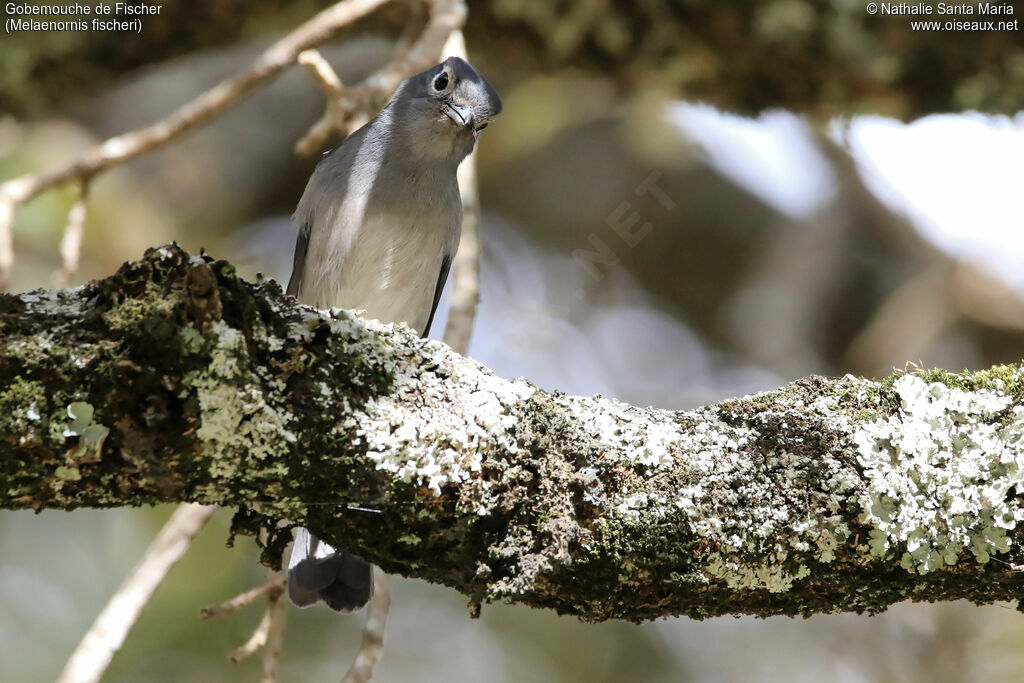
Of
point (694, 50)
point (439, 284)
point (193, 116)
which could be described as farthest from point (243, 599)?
point (694, 50)

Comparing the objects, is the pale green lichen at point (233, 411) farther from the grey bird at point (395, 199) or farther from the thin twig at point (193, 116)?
the thin twig at point (193, 116)

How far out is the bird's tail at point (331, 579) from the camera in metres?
2.98

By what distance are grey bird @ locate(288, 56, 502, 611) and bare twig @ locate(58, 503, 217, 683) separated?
111 cm

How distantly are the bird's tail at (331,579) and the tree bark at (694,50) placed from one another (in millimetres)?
2865

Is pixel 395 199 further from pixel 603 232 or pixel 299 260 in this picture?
pixel 603 232

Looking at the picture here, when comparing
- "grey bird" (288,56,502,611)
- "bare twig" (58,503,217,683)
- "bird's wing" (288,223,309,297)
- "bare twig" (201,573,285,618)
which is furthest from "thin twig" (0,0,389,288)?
"bare twig" (201,573,285,618)

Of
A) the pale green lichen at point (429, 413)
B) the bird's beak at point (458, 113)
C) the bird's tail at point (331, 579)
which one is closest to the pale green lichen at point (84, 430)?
the pale green lichen at point (429, 413)

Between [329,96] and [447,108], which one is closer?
[447,108]

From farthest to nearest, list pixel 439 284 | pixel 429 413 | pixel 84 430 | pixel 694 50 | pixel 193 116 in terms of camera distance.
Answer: pixel 694 50
pixel 439 284
pixel 193 116
pixel 429 413
pixel 84 430

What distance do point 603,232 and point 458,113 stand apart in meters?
2.17

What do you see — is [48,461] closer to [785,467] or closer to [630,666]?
[785,467]

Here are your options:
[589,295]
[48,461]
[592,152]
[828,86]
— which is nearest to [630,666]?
[589,295]

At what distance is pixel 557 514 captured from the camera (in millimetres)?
1731

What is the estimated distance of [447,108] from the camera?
3.76 meters
